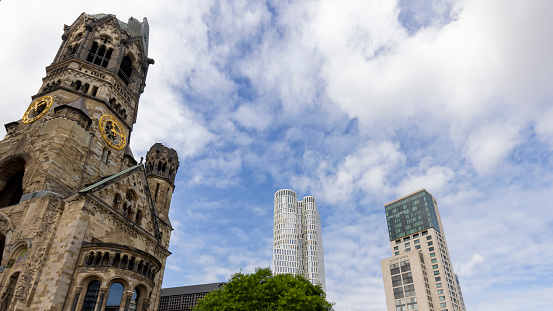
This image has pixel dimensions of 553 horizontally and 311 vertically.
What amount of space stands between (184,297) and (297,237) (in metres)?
115

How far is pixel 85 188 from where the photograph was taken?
94.1 feet

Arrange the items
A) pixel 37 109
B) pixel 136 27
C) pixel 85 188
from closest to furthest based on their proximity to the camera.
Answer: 1. pixel 85 188
2. pixel 37 109
3. pixel 136 27

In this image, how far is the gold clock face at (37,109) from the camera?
35.4m

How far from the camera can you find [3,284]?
80.3ft

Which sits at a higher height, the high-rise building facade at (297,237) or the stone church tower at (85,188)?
the high-rise building facade at (297,237)

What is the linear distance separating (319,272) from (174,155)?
134m

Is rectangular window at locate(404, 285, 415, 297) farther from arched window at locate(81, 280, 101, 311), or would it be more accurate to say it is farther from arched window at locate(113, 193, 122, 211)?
arched window at locate(81, 280, 101, 311)

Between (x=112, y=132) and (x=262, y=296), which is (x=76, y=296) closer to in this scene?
(x=262, y=296)

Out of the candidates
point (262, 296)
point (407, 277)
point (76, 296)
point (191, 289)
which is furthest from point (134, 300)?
point (407, 277)

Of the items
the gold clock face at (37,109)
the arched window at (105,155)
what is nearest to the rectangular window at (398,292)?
the arched window at (105,155)

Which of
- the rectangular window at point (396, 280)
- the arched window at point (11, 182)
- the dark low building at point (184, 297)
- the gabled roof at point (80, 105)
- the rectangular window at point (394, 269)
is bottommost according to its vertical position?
the dark low building at point (184, 297)

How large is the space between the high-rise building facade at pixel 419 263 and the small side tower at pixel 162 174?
98384 mm

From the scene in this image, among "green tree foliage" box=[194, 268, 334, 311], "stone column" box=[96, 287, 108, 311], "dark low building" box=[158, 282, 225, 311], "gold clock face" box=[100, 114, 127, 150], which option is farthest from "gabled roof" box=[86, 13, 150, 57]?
"dark low building" box=[158, 282, 225, 311]

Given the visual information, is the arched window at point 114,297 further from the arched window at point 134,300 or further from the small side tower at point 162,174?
the small side tower at point 162,174
